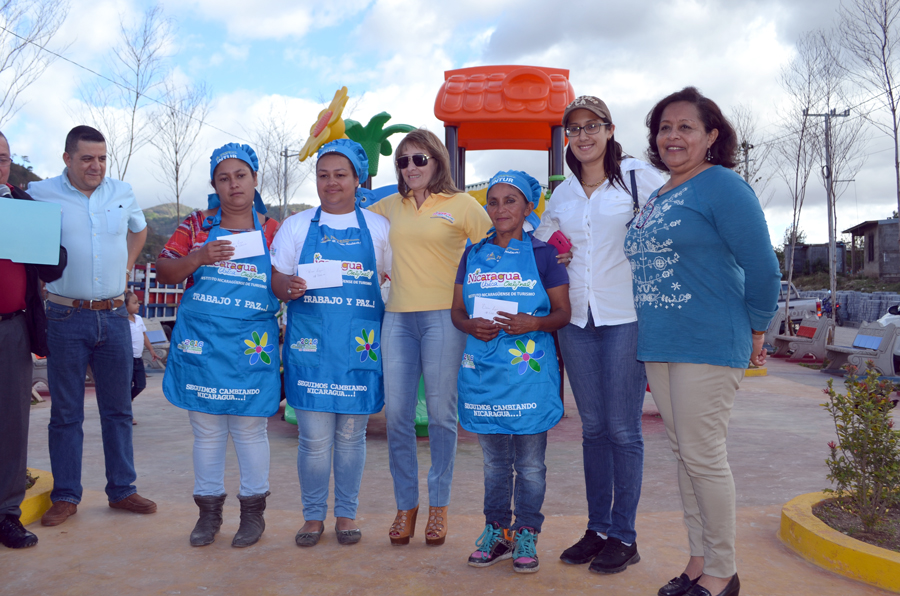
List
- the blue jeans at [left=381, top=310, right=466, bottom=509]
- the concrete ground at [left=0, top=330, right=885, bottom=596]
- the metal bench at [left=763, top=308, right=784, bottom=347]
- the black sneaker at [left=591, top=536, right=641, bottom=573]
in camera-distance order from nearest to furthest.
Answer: the concrete ground at [left=0, top=330, right=885, bottom=596]
the black sneaker at [left=591, top=536, right=641, bottom=573]
the blue jeans at [left=381, top=310, right=466, bottom=509]
the metal bench at [left=763, top=308, right=784, bottom=347]

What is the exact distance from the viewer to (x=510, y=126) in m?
7.89

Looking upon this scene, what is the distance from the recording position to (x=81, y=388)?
4.00m

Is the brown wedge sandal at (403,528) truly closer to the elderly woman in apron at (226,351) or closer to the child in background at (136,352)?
the elderly woman in apron at (226,351)

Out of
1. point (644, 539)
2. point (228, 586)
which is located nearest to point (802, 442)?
point (644, 539)

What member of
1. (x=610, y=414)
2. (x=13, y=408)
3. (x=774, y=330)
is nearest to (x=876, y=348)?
(x=774, y=330)

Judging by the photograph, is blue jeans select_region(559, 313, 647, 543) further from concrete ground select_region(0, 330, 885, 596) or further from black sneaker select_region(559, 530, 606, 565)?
concrete ground select_region(0, 330, 885, 596)

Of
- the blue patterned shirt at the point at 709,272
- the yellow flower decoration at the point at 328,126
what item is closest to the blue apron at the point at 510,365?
the blue patterned shirt at the point at 709,272

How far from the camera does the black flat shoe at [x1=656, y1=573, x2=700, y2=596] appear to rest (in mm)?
2852

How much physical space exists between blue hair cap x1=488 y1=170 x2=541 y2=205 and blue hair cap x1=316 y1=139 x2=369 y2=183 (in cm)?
76

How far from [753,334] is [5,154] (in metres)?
4.02

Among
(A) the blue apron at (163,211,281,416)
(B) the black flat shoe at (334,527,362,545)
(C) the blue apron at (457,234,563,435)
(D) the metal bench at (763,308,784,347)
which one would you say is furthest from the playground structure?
(D) the metal bench at (763,308,784,347)

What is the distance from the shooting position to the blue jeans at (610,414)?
123 inches

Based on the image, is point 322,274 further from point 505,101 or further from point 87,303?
point 505,101

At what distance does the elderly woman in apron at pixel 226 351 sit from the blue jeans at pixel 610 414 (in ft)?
5.42
